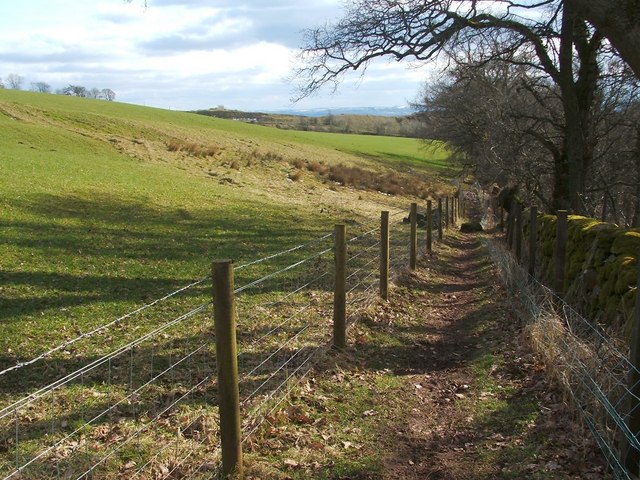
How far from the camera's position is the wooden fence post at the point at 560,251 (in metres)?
8.01

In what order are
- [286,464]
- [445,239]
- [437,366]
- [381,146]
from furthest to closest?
[381,146] < [445,239] < [437,366] < [286,464]

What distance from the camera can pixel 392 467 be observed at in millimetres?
4582

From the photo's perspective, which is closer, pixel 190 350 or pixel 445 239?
pixel 190 350

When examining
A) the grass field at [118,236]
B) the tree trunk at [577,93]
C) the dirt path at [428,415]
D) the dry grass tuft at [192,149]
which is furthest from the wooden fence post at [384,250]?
the dry grass tuft at [192,149]

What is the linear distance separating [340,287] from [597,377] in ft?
9.64

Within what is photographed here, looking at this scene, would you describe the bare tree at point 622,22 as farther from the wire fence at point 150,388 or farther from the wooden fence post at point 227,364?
the wooden fence post at point 227,364

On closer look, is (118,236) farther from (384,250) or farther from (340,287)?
(340,287)

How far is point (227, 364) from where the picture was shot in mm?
3965

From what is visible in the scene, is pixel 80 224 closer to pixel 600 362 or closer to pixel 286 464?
pixel 286 464

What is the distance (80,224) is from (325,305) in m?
8.05

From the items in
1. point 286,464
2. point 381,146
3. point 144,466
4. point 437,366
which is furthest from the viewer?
point 381,146

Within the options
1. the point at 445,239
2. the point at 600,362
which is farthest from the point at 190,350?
the point at 445,239

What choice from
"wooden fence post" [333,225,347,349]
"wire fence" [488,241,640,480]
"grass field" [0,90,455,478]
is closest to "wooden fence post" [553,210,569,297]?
"wire fence" [488,241,640,480]

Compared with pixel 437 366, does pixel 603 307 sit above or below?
above
